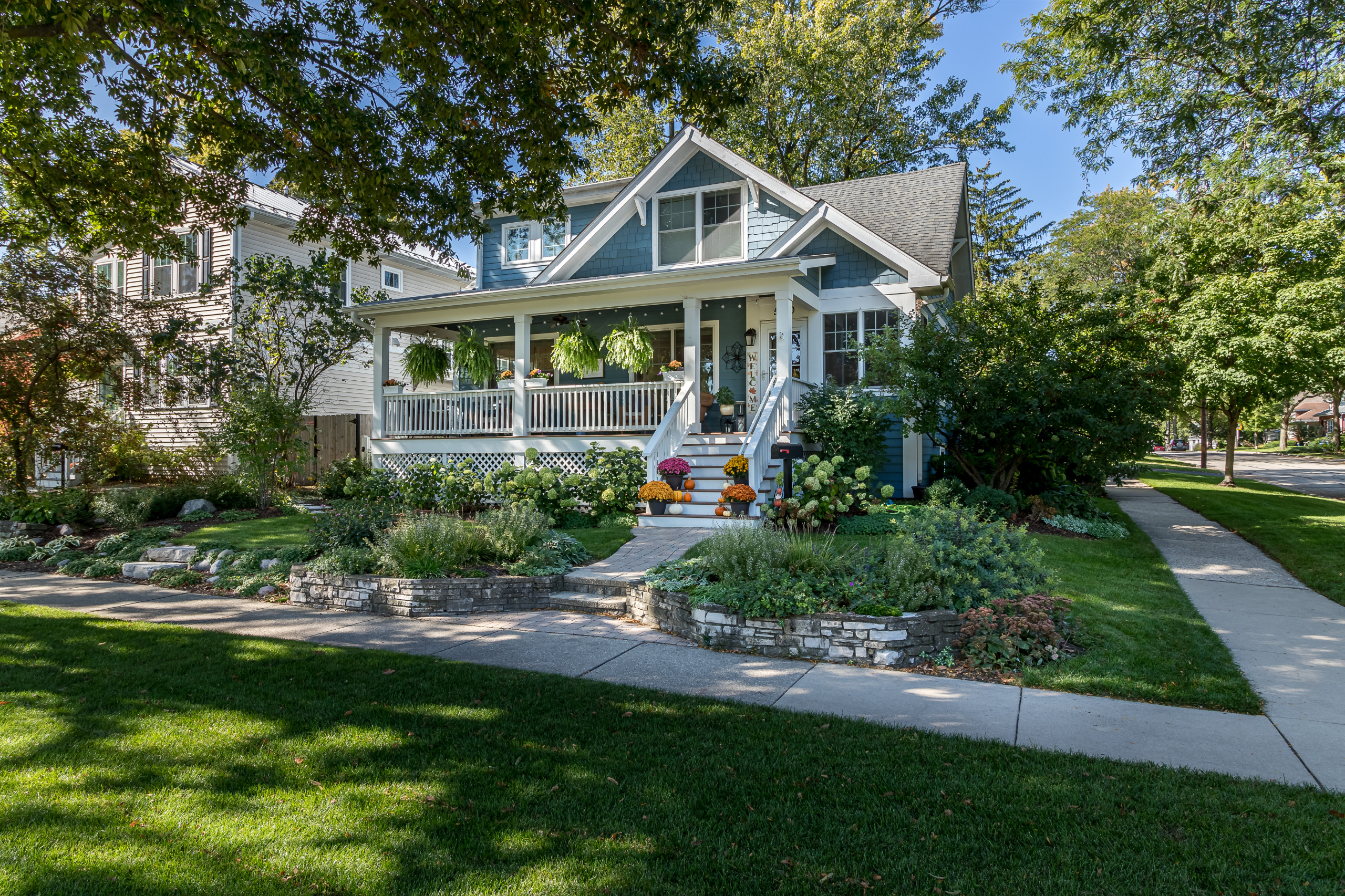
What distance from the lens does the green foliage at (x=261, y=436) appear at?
41.8 feet

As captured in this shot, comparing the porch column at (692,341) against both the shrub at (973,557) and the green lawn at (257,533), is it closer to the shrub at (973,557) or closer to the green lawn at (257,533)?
the shrub at (973,557)

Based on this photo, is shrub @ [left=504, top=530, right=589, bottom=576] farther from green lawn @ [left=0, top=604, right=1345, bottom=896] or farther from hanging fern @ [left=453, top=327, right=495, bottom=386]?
hanging fern @ [left=453, top=327, right=495, bottom=386]

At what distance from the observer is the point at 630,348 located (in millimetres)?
12406

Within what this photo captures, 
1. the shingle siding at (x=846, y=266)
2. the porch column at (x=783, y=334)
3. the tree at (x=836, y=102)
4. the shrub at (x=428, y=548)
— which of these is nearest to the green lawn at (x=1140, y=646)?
the shrub at (x=428, y=548)

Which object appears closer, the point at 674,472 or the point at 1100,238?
the point at 674,472

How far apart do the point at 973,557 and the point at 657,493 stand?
207 inches

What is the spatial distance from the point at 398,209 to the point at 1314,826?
335 inches

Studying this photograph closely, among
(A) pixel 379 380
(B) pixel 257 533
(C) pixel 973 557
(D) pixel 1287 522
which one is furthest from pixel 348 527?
(D) pixel 1287 522

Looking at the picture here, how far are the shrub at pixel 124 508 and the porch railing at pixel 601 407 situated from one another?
6.78 metres

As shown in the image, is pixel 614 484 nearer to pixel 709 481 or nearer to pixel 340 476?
pixel 709 481

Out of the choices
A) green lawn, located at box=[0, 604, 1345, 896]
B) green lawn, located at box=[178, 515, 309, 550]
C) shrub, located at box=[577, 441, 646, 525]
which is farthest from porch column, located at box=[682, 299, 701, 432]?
green lawn, located at box=[0, 604, 1345, 896]

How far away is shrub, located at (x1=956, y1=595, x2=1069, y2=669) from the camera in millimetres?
5168

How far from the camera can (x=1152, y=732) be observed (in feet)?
13.1

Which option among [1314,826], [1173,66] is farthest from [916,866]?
[1173,66]
